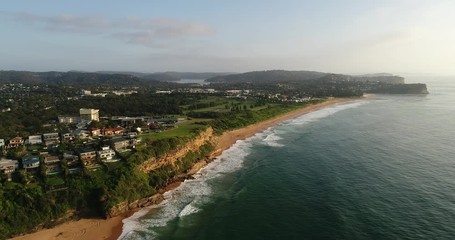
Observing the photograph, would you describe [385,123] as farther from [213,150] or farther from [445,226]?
[445,226]

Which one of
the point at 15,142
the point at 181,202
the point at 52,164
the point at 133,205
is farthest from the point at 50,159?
the point at 181,202

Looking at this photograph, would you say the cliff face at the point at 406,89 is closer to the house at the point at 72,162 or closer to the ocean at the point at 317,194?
the ocean at the point at 317,194

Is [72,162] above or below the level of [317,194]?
above

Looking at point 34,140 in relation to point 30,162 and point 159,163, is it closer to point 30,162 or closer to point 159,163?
point 30,162

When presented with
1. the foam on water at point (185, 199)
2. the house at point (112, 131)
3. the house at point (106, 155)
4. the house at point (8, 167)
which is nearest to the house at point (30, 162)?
the house at point (8, 167)

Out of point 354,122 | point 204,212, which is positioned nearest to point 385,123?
point 354,122
